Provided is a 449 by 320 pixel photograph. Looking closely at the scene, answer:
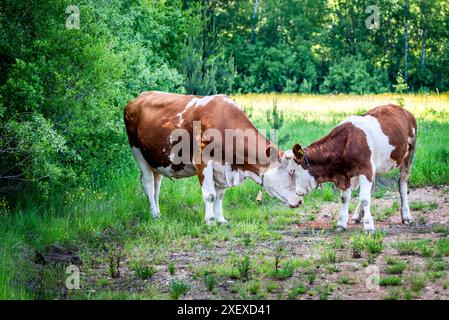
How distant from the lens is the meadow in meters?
8.59

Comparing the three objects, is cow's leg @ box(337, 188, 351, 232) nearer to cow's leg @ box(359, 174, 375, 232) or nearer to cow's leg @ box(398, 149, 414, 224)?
cow's leg @ box(359, 174, 375, 232)

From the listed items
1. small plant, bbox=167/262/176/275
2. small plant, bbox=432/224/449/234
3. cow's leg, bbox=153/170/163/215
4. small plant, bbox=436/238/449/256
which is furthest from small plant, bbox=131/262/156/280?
small plant, bbox=432/224/449/234

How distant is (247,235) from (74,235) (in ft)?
8.23

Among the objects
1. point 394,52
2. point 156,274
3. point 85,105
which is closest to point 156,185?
point 85,105

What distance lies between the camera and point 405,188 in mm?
12250

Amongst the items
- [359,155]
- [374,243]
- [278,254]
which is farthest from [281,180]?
[374,243]

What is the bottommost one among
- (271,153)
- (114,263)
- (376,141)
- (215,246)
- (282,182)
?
(215,246)

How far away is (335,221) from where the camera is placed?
41.5ft

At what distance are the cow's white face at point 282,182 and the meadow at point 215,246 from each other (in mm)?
488

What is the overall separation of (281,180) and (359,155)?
133cm

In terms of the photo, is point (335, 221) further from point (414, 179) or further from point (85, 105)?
point (85, 105)

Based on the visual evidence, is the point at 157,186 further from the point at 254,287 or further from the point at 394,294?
the point at 394,294

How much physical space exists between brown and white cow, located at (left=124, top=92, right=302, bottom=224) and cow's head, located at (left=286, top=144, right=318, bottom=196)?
11 cm

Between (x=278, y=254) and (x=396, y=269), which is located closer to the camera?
(x=396, y=269)
